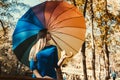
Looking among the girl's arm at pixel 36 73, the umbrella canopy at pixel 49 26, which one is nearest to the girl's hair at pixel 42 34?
the umbrella canopy at pixel 49 26

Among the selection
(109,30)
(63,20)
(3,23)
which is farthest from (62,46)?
(3,23)

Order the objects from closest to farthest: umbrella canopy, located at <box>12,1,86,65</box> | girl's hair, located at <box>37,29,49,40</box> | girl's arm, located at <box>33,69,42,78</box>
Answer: girl's arm, located at <box>33,69,42,78</box>
girl's hair, located at <box>37,29,49,40</box>
umbrella canopy, located at <box>12,1,86,65</box>

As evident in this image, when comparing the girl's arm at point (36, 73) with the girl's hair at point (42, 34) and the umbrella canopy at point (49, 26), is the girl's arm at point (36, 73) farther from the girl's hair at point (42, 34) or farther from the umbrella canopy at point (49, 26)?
the umbrella canopy at point (49, 26)

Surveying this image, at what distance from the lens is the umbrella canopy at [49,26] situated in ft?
19.3

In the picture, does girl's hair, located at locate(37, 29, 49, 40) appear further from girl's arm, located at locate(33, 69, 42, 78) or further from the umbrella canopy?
girl's arm, located at locate(33, 69, 42, 78)

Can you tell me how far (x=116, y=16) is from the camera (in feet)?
80.0

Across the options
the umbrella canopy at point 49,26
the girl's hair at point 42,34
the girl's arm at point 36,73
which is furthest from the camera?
the umbrella canopy at point 49,26

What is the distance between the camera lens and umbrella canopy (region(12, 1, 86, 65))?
19.3ft

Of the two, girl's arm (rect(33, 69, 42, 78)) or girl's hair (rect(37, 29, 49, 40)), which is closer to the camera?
girl's arm (rect(33, 69, 42, 78))

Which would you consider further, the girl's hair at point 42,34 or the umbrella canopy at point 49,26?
the umbrella canopy at point 49,26

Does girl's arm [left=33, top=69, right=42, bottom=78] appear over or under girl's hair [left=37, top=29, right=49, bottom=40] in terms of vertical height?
under

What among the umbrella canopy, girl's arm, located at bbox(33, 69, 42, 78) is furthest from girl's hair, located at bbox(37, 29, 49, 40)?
girl's arm, located at bbox(33, 69, 42, 78)

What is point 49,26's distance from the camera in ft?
18.9

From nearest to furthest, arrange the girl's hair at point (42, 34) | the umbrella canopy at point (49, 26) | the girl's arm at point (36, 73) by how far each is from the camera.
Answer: the girl's arm at point (36, 73) → the girl's hair at point (42, 34) → the umbrella canopy at point (49, 26)
